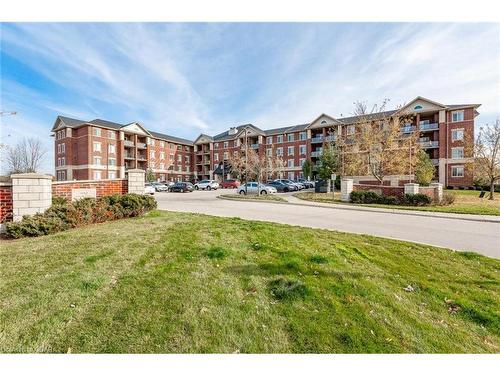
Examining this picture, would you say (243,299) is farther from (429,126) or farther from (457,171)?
(429,126)

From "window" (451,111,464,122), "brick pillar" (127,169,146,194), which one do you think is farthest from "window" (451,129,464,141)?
"brick pillar" (127,169,146,194)

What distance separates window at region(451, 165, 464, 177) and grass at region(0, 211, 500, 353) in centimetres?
4250

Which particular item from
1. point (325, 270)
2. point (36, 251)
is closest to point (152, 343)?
point (325, 270)

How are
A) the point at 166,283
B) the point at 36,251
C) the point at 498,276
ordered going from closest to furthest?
the point at 166,283
the point at 498,276
the point at 36,251

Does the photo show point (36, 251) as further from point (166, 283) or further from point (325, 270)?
point (325, 270)

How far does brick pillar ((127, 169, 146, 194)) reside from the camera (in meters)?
11.6

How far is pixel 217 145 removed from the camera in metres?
66.5

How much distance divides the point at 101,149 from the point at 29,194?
4979cm

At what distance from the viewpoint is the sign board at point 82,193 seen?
982 centimetres

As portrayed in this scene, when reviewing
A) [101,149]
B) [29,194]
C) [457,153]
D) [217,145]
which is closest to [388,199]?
[29,194]

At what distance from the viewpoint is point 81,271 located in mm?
4230

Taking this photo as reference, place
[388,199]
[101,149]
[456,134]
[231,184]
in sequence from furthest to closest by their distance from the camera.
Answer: [101,149]
[231,184]
[456,134]
[388,199]

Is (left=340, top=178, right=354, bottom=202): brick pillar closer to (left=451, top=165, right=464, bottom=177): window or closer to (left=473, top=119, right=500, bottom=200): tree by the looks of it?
(left=473, top=119, right=500, bottom=200): tree

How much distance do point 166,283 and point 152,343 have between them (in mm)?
1280
